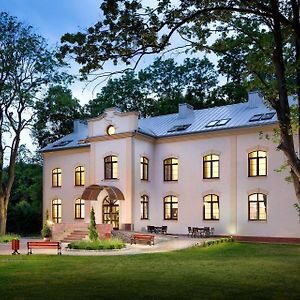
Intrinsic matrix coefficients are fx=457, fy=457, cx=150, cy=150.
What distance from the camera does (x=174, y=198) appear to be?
1083 inches

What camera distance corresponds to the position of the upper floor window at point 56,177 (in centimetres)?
3225

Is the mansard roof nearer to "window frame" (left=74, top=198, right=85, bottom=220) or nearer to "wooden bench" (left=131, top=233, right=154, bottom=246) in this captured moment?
"window frame" (left=74, top=198, right=85, bottom=220)

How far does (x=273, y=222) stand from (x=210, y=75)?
2066 centimetres

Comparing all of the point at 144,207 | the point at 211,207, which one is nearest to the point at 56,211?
the point at 144,207

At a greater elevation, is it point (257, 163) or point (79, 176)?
point (257, 163)

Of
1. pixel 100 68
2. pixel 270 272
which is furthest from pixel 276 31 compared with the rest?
pixel 270 272

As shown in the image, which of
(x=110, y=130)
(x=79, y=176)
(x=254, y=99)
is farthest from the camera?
(x=79, y=176)

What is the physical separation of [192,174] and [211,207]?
224 cm

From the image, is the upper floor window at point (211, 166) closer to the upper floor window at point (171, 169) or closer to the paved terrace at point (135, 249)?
the upper floor window at point (171, 169)

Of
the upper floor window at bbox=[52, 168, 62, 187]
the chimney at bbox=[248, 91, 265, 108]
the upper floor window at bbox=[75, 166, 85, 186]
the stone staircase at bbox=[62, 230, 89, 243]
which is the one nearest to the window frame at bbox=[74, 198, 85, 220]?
the upper floor window at bbox=[75, 166, 85, 186]

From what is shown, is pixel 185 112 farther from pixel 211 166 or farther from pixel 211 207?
pixel 211 207

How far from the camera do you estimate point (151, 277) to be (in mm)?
11539

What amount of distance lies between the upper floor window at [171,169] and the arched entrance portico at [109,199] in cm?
326

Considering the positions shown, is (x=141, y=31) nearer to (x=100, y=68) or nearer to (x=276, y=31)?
(x=100, y=68)
